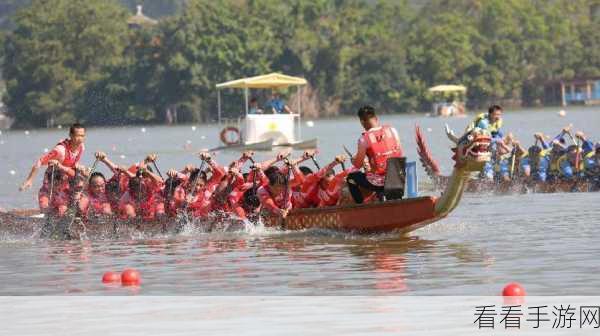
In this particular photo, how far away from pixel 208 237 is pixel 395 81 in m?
125

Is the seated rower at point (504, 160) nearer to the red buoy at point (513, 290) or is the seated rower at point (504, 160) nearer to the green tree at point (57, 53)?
the red buoy at point (513, 290)

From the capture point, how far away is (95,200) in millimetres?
24375

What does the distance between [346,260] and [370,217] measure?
2.65 metres

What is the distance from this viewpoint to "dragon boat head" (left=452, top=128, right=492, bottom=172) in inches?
811

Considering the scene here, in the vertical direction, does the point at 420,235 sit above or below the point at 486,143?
below

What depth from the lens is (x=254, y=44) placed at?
13925 centimetres

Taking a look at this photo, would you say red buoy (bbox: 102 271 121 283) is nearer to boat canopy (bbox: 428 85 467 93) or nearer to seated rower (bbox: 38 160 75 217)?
seated rower (bbox: 38 160 75 217)

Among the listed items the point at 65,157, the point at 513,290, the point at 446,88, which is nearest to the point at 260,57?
the point at 446,88

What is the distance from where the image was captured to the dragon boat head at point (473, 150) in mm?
20594
